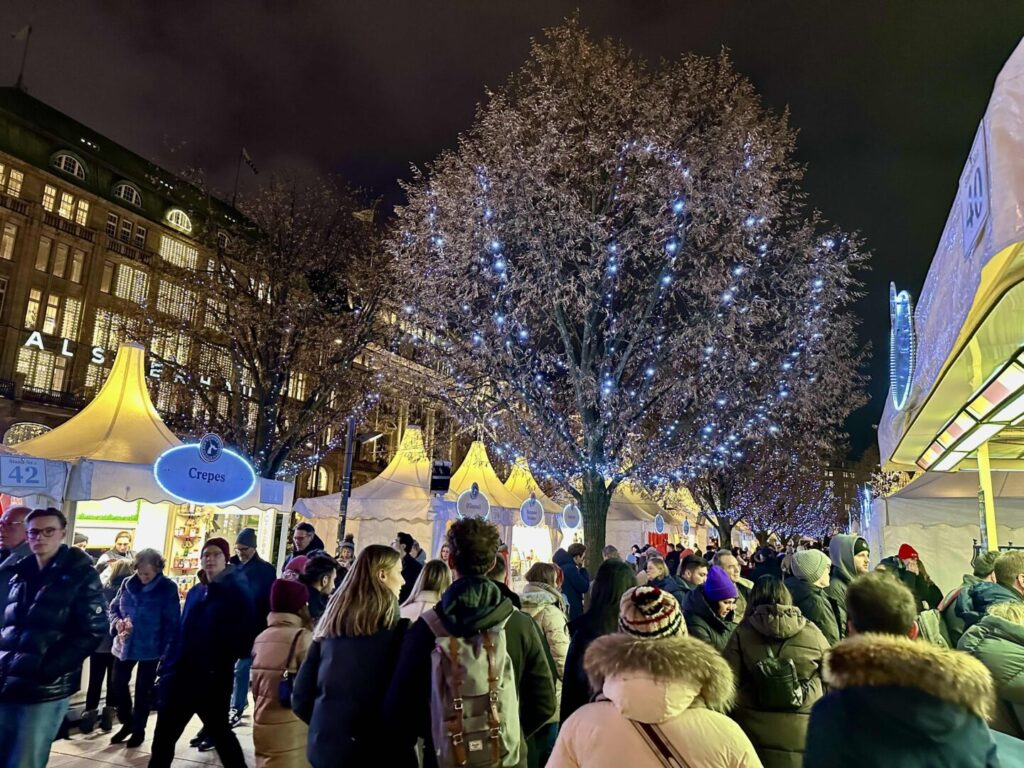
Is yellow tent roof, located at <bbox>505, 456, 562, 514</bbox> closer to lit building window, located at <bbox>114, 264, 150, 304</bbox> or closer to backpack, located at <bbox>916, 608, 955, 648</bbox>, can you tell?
backpack, located at <bbox>916, 608, 955, 648</bbox>

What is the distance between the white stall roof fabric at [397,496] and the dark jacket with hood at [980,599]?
12949 mm

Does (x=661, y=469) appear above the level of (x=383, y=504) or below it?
above

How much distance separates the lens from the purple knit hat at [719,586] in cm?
454

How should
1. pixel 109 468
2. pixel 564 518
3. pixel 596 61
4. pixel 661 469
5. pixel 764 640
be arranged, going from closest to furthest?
pixel 764 640 < pixel 109 468 < pixel 596 61 < pixel 661 469 < pixel 564 518

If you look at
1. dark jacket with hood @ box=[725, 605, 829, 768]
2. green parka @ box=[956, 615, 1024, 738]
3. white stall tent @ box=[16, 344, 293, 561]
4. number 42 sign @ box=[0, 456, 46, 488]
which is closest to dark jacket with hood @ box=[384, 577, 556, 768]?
dark jacket with hood @ box=[725, 605, 829, 768]

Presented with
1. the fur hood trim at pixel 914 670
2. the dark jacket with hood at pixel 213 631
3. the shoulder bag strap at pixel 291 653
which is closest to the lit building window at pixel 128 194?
the dark jacket with hood at pixel 213 631

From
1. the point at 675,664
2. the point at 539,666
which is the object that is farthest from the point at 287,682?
the point at 675,664

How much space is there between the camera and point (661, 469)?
15648 millimetres

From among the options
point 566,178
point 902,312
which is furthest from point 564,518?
point 902,312

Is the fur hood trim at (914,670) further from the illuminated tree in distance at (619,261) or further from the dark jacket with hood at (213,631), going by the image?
the illuminated tree in distance at (619,261)

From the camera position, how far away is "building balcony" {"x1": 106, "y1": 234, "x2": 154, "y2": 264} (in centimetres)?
4044

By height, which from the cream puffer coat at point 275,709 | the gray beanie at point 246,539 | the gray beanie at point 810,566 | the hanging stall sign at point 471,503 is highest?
the hanging stall sign at point 471,503

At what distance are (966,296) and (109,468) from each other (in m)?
9.39

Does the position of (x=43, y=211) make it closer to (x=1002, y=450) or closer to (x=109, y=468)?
(x=109, y=468)
